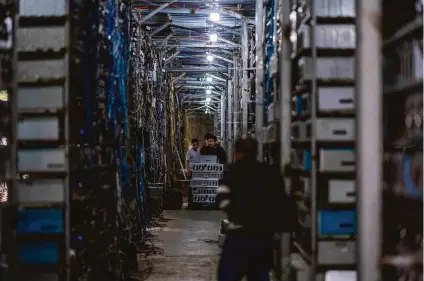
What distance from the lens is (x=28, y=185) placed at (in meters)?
6.14

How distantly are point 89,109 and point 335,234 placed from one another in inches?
114

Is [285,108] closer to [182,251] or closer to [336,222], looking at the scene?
[336,222]

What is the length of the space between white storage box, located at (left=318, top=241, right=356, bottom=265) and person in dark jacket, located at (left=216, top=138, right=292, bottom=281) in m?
0.46

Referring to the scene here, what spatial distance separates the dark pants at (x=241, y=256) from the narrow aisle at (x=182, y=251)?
10.3 feet

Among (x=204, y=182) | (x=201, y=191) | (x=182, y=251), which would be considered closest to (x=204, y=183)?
(x=204, y=182)

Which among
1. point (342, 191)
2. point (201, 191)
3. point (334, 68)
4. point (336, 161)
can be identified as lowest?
point (201, 191)

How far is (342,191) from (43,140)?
2.93 meters

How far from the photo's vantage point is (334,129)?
6.16 metres

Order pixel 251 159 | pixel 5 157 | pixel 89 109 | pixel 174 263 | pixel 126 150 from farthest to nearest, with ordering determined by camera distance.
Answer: pixel 174 263 < pixel 126 150 < pixel 89 109 < pixel 251 159 < pixel 5 157

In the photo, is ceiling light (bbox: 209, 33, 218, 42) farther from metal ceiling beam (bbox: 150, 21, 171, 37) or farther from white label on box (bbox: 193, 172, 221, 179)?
white label on box (bbox: 193, 172, 221, 179)

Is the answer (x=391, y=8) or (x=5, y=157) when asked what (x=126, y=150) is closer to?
(x=5, y=157)

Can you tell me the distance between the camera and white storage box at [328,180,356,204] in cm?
608

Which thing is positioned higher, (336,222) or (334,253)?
(336,222)

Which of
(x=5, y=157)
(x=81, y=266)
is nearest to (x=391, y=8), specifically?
(x=5, y=157)
